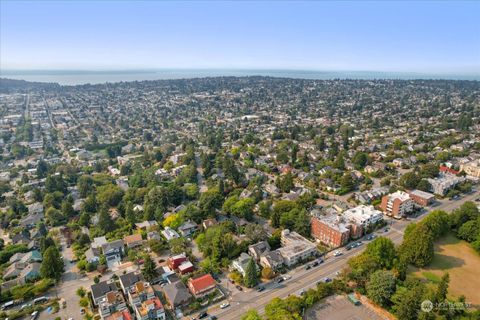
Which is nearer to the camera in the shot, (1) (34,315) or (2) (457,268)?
(1) (34,315)

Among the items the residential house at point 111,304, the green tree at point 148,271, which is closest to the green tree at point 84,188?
the green tree at point 148,271

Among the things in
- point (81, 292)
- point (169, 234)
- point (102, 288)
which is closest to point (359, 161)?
point (169, 234)

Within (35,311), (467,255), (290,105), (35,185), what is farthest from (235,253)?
(290,105)

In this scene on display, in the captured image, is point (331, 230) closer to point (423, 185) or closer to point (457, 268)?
point (457, 268)

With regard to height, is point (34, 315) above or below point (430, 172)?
below

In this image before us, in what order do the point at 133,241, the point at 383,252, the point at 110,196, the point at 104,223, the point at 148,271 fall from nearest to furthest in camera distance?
the point at 148,271, the point at 383,252, the point at 133,241, the point at 104,223, the point at 110,196

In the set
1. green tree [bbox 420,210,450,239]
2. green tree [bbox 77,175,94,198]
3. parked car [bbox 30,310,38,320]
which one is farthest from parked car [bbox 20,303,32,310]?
green tree [bbox 420,210,450,239]
